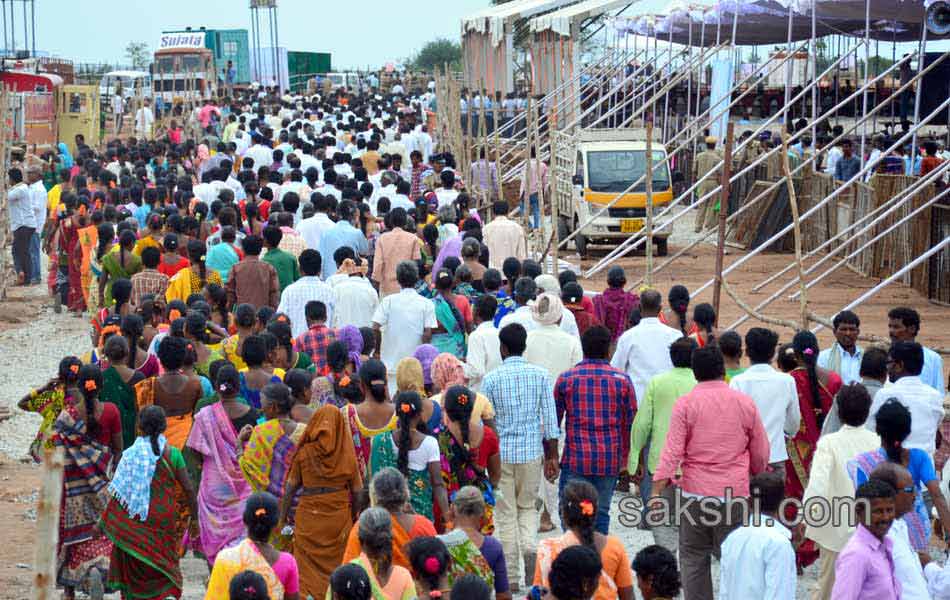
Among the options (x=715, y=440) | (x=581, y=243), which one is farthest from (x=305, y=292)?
(x=581, y=243)

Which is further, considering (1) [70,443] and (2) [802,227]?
(2) [802,227]

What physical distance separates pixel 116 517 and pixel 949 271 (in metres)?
12.6

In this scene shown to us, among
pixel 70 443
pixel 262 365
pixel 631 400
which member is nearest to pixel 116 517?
pixel 70 443

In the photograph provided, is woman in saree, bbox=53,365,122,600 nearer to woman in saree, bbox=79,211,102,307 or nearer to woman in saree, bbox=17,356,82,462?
woman in saree, bbox=17,356,82,462

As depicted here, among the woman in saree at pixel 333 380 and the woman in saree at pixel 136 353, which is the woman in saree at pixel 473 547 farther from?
the woman in saree at pixel 136 353

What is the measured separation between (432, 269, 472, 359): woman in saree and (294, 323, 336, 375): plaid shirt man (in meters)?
1.42

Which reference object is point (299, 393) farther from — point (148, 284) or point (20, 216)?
point (20, 216)

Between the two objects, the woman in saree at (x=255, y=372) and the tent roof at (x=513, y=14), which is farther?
the tent roof at (x=513, y=14)

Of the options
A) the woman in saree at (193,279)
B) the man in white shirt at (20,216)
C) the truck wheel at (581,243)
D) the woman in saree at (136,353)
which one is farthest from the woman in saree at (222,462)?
the truck wheel at (581,243)

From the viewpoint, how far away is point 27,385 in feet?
48.3

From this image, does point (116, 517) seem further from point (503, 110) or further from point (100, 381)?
point (503, 110)

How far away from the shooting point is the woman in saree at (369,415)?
7324 millimetres

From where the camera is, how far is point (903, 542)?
5.82 m

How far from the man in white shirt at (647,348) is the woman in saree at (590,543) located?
3313mm
